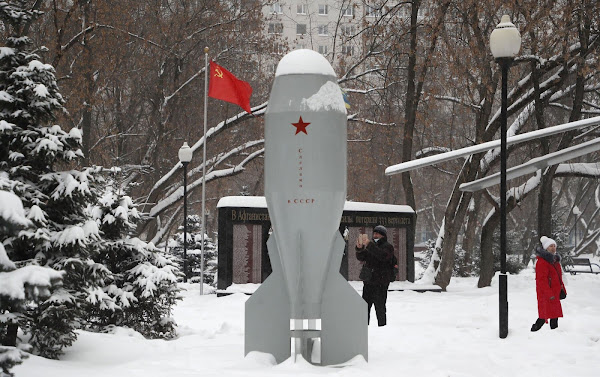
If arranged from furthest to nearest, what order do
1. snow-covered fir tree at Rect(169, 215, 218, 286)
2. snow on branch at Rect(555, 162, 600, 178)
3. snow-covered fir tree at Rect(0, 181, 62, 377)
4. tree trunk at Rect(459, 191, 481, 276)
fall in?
snow-covered fir tree at Rect(169, 215, 218, 286) < tree trunk at Rect(459, 191, 481, 276) < snow on branch at Rect(555, 162, 600, 178) < snow-covered fir tree at Rect(0, 181, 62, 377)

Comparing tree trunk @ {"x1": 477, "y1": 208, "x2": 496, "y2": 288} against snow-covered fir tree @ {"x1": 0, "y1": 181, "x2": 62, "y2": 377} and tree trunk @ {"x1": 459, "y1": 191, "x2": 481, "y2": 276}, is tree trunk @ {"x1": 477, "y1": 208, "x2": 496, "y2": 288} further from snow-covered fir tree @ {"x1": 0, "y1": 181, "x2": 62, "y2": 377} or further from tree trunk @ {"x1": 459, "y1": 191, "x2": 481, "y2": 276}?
snow-covered fir tree @ {"x1": 0, "y1": 181, "x2": 62, "y2": 377}

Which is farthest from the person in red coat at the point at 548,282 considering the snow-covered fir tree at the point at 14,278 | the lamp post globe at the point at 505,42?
the snow-covered fir tree at the point at 14,278

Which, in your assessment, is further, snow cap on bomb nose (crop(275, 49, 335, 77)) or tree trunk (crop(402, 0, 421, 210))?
tree trunk (crop(402, 0, 421, 210))

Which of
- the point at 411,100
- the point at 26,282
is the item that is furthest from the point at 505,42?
the point at 411,100

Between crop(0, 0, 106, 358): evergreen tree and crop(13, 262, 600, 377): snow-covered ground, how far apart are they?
0.54 m

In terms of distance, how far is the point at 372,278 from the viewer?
1247 centimetres

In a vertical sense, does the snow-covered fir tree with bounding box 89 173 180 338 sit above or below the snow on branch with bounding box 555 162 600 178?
below

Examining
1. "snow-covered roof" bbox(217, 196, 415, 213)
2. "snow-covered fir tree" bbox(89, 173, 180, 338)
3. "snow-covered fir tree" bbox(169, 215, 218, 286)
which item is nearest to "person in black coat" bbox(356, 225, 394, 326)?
"snow-covered fir tree" bbox(89, 173, 180, 338)

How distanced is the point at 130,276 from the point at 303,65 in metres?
4.50

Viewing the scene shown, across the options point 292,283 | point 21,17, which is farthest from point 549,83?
point 21,17

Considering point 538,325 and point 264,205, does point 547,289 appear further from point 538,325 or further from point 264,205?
point 264,205

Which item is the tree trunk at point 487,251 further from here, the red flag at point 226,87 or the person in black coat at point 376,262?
the person in black coat at point 376,262

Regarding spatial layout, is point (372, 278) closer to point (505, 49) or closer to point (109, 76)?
point (505, 49)

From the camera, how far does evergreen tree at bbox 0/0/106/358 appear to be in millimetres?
8883
